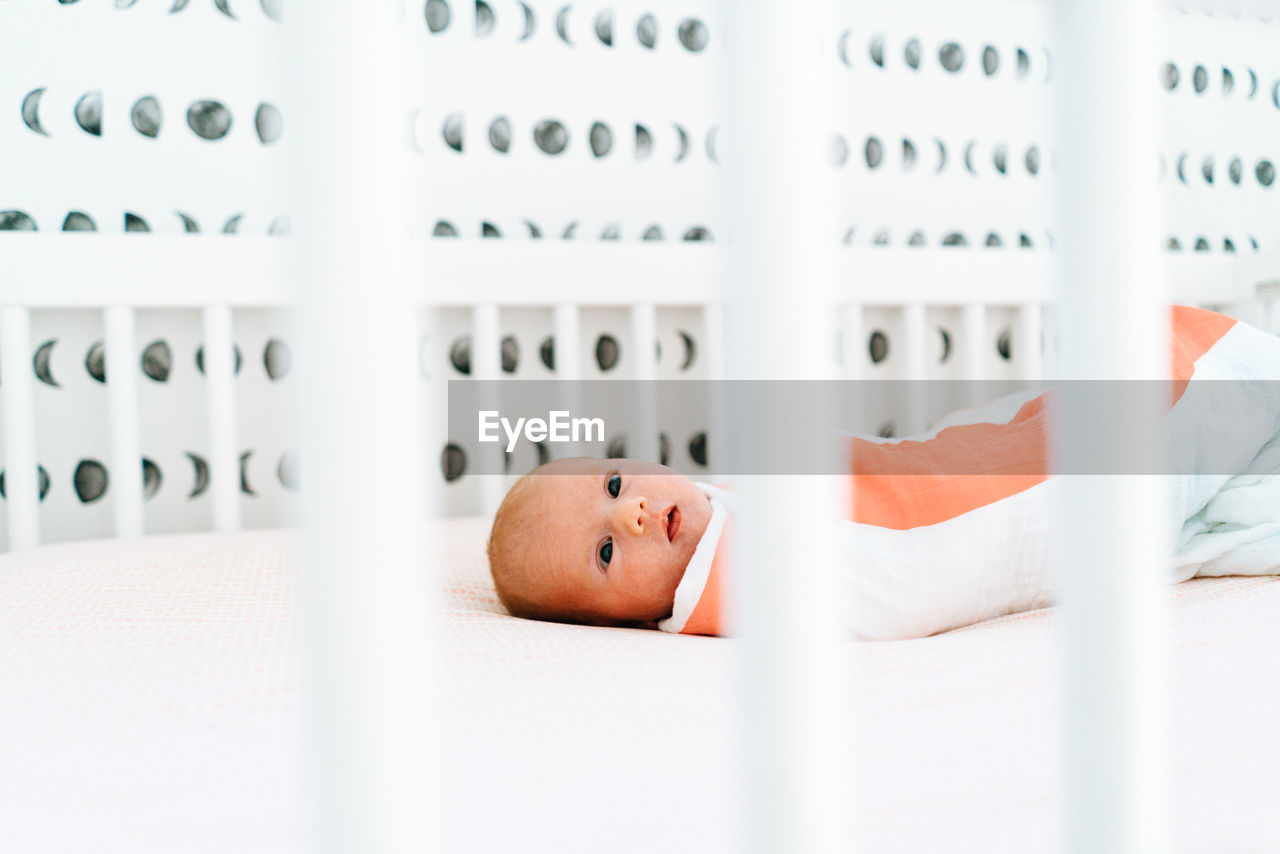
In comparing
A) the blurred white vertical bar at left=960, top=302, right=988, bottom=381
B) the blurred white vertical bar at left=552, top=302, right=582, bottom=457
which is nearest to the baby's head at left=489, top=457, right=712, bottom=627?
the blurred white vertical bar at left=552, top=302, right=582, bottom=457

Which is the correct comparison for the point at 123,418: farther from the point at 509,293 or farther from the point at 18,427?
the point at 509,293

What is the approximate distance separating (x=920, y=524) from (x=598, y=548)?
229 millimetres

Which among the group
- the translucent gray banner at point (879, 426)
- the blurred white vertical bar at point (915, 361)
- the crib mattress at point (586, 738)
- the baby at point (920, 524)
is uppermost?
the blurred white vertical bar at point (915, 361)

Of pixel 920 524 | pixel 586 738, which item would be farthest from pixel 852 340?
pixel 586 738

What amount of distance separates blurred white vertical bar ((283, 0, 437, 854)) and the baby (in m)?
0.39

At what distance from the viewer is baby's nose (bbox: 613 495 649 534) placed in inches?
25.2

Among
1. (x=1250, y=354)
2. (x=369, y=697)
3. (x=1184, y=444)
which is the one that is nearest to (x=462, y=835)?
(x=369, y=697)

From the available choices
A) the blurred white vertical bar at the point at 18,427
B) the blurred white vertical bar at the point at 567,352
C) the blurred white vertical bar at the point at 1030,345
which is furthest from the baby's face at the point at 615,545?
the blurred white vertical bar at the point at 1030,345

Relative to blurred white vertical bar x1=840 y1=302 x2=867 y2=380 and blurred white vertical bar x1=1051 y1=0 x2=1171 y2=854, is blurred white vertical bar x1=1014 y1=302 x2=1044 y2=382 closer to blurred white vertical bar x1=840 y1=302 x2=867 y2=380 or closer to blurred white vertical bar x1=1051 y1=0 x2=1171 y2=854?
blurred white vertical bar x1=840 y1=302 x2=867 y2=380

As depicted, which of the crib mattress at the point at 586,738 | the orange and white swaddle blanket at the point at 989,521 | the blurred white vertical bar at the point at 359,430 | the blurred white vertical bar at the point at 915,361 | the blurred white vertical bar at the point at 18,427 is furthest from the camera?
the blurred white vertical bar at the point at 915,361

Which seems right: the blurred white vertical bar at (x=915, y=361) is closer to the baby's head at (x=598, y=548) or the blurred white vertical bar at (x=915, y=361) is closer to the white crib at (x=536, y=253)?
the white crib at (x=536, y=253)

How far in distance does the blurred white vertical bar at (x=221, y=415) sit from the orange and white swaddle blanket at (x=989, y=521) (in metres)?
0.53

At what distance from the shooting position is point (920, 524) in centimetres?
59

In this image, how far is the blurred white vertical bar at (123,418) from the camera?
875 millimetres
